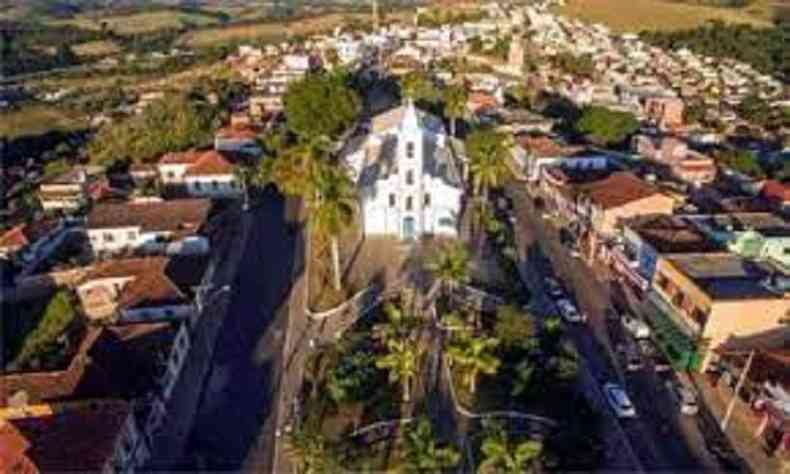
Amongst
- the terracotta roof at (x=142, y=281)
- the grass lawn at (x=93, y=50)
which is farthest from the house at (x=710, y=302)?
the grass lawn at (x=93, y=50)

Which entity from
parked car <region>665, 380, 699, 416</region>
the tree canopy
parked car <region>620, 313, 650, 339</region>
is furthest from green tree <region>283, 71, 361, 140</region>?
parked car <region>665, 380, 699, 416</region>

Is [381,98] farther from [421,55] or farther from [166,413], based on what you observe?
[166,413]

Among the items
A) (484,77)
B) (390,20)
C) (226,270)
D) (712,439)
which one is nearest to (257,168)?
(226,270)

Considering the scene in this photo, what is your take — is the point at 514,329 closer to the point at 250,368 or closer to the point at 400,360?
the point at 400,360

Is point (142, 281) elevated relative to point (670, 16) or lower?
lower

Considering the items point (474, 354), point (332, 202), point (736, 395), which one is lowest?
point (736, 395)

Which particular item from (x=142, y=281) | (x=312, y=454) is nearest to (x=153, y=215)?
(x=142, y=281)

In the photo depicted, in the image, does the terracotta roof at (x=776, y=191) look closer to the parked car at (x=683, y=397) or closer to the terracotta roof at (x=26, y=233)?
the parked car at (x=683, y=397)
